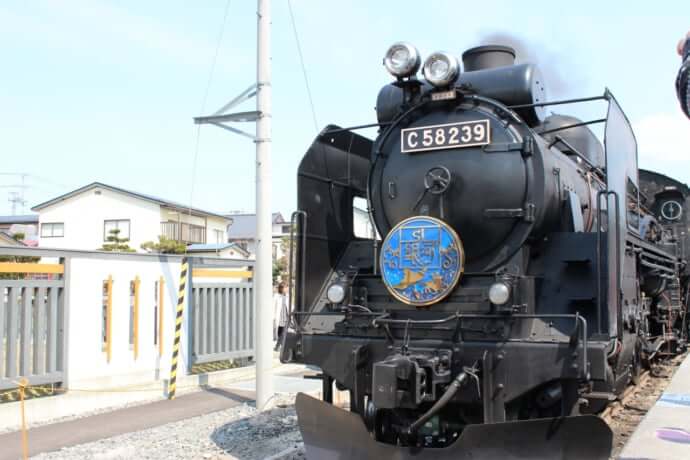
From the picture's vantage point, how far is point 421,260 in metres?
4.89

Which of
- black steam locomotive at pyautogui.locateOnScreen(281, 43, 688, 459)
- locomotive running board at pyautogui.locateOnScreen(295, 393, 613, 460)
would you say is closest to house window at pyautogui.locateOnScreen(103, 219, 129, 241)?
black steam locomotive at pyautogui.locateOnScreen(281, 43, 688, 459)

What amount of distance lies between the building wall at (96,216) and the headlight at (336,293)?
90.5ft

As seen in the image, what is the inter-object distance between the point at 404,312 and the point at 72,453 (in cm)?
329

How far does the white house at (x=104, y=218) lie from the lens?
104ft

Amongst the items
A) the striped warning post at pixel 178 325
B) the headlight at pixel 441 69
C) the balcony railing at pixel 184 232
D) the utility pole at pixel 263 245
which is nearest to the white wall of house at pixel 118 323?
the striped warning post at pixel 178 325

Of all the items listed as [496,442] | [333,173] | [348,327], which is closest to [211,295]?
[333,173]

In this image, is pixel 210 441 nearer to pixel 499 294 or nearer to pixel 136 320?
pixel 136 320

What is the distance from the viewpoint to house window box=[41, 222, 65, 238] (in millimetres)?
32594

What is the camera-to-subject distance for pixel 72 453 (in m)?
5.78

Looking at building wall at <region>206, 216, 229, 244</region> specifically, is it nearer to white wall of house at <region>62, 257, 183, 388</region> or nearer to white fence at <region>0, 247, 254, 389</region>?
white fence at <region>0, 247, 254, 389</region>

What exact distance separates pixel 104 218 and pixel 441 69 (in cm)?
2992

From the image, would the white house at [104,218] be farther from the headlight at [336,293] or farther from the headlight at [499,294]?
the headlight at [499,294]

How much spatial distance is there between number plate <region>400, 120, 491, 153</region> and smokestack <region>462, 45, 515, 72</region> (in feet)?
3.82

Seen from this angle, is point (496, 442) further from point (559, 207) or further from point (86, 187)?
point (86, 187)
